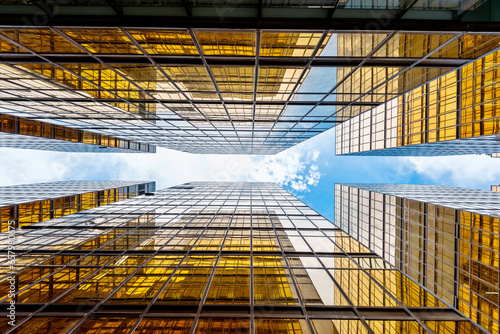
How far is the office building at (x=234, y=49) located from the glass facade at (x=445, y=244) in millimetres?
14269

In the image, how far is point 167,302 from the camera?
36.1ft

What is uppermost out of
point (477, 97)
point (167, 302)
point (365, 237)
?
point (477, 97)

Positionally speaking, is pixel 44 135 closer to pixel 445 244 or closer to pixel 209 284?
pixel 209 284

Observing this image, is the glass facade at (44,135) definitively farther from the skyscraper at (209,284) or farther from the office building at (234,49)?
the skyscraper at (209,284)

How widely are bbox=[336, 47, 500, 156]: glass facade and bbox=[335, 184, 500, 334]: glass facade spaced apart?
6851 millimetres

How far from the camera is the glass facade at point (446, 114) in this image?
20.5 meters

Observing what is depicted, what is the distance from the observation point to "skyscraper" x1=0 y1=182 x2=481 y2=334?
1002cm

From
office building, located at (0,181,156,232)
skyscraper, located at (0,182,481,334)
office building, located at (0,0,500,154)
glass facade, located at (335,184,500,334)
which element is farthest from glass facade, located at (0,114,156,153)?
glass facade, located at (335,184,500,334)

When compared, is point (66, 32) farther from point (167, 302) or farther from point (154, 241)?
point (154, 241)

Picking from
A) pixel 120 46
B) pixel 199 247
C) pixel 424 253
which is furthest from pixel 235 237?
pixel 424 253

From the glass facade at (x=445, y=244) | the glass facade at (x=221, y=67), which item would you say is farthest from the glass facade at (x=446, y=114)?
the glass facade at (x=445, y=244)

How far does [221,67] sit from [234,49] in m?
1.90

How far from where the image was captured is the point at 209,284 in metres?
12.6

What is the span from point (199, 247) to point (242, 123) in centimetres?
1496
